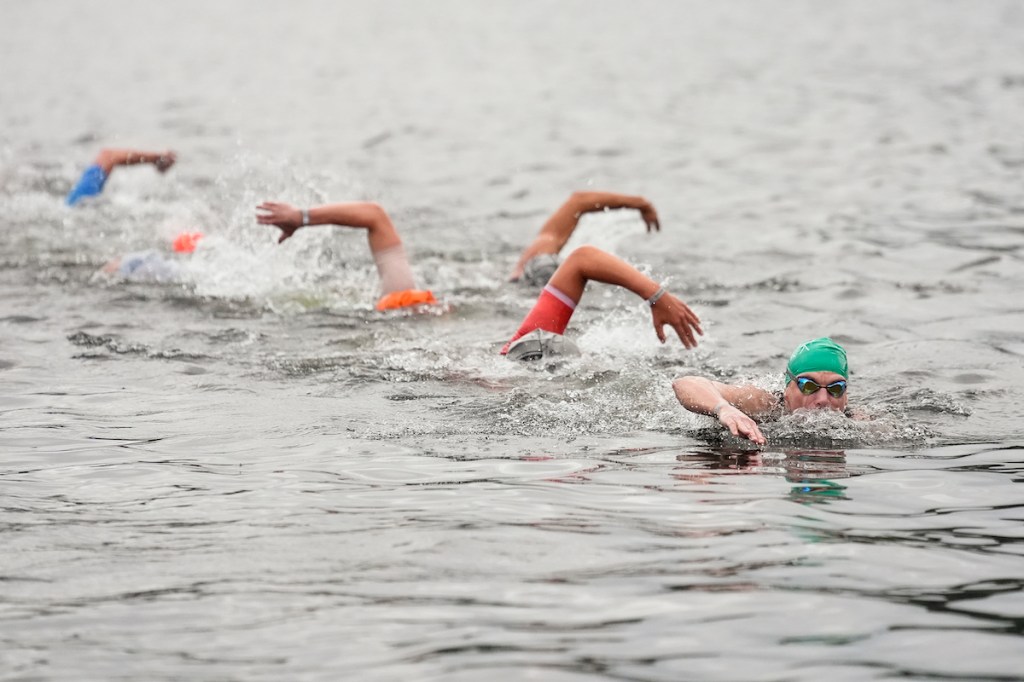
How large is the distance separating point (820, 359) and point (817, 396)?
0.72ft

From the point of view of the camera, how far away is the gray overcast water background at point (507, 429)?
16.4ft

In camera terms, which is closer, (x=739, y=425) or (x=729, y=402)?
(x=739, y=425)

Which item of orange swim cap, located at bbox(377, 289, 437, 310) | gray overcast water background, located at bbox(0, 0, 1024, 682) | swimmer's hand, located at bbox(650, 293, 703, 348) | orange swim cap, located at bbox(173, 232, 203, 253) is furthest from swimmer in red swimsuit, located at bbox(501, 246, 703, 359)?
orange swim cap, located at bbox(173, 232, 203, 253)

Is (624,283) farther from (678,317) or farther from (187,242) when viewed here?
(187,242)

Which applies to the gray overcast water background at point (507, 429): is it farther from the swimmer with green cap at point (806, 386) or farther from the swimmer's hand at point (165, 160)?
the swimmer's hand at point (165, 160)

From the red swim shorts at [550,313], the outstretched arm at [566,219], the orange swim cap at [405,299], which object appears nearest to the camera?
the red swim shorts at [550,313]

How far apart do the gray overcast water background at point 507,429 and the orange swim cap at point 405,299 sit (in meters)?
0.14

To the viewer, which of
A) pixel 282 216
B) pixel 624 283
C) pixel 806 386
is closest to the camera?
pixel 806 386

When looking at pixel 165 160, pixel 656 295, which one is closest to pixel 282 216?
pixel 656 295

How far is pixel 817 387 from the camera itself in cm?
772

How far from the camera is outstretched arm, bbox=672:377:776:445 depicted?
711 centimetres

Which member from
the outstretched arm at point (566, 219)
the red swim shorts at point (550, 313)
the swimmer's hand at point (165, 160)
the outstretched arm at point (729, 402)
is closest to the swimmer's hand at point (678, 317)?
the outstretched arm at point (729, 402)

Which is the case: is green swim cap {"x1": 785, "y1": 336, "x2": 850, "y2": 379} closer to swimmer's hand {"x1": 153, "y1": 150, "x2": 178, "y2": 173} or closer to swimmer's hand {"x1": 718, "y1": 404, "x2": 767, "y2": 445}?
swimmer's hand {"x1": 718, "y1": 404, "x2": 767, "y2": 445}

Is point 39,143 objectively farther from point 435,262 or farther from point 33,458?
point 33,458
